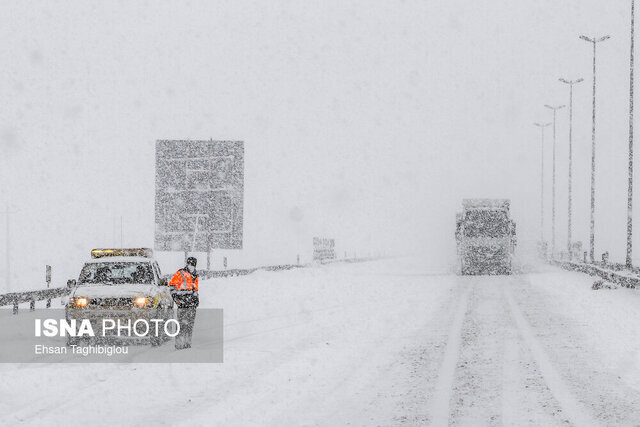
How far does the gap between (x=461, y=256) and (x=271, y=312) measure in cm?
2336

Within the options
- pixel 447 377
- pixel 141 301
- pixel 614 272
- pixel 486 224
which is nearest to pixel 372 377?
pixel 447 377

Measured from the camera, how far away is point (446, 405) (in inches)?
398

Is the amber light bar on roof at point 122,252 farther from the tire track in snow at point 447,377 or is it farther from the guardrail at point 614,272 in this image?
the guardrail at point 614,272

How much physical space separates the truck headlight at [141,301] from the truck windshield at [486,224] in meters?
30.6

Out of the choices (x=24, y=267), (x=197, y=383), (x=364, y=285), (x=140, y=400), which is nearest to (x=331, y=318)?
(x=197, y=383)

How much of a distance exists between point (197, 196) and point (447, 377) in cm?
2511

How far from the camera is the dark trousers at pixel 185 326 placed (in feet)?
48.3

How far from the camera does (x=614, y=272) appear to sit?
1346 inches

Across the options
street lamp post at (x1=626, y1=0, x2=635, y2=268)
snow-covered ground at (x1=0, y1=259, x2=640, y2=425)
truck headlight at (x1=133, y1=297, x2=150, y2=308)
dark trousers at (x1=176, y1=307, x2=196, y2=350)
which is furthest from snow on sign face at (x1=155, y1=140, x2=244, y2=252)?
dark trousers at (x1=176, y1=307, x2=196, y2=350)

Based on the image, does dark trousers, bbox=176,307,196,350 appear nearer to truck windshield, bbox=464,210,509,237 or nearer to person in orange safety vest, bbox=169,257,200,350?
person in orange safety vest, bbox=169,257,200,350

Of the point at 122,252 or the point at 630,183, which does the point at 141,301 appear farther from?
the point at 630,183

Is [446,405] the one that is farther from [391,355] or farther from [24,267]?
[24,267]

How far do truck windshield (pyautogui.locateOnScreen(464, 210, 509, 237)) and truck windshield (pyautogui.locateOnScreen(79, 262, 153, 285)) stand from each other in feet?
97.1

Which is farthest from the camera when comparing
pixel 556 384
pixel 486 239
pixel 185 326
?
pixel 486 239
